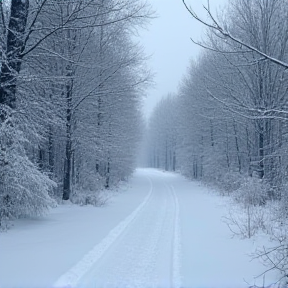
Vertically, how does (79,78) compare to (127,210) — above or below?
above

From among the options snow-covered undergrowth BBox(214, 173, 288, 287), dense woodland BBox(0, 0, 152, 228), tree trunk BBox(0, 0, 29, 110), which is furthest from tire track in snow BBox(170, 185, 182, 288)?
tree trunk BBox(0, 0, 29, 110)

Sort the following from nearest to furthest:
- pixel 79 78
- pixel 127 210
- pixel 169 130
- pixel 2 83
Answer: pixel 2 83
pixel 127 210
pixel 79 78
pixel 169 130

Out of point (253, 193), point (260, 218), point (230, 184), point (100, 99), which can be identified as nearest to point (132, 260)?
point (260, 218)

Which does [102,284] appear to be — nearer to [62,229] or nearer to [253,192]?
[62,229]

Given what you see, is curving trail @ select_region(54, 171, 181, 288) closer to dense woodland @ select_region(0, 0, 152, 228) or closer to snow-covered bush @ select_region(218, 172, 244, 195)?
dense woodland @ select_region(0, 0, 152, 228)

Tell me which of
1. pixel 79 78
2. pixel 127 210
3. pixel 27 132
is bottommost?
pixel 127 210

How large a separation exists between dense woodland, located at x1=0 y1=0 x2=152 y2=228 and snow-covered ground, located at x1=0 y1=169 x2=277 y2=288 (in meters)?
1.42

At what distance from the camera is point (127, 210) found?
47.6 feet

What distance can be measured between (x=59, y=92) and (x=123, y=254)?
10325mm

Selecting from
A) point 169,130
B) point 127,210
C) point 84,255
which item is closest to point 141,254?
point 84,255

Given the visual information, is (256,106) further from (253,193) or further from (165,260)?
(253,193)

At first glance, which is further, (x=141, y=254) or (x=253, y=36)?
(x=253, y=36)

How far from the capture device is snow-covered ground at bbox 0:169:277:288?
5.50m

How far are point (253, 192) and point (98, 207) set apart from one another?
21.1 ft
